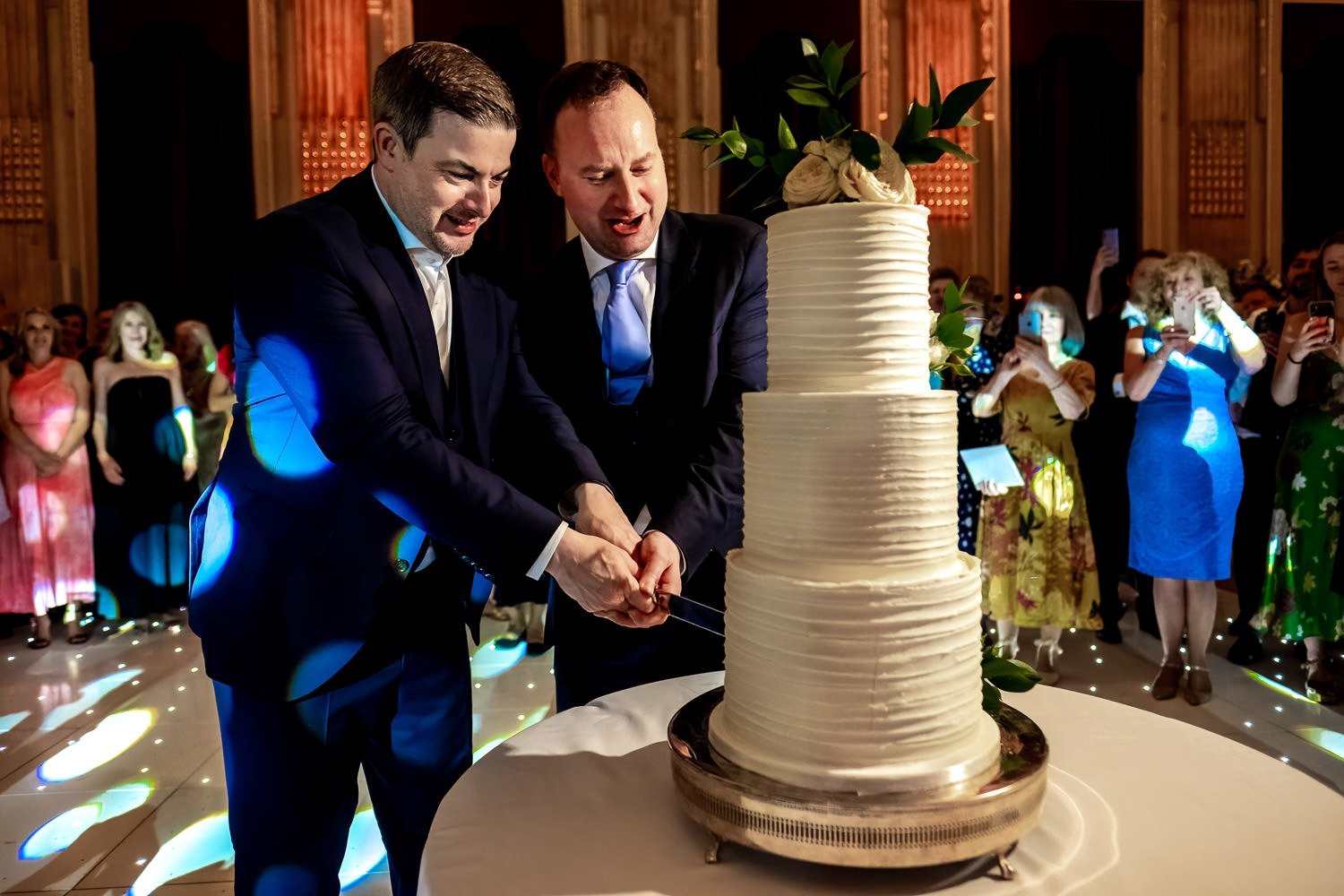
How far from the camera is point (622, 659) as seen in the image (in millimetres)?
2189

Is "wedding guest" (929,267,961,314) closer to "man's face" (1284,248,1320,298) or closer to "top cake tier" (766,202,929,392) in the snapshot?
"man's face" (1284,248,1320,298)

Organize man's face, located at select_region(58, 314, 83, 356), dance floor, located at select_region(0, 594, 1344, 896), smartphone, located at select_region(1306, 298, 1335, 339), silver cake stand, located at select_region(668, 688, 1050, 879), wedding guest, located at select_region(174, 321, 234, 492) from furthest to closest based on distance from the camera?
man's face, located at select_region(58, 314, 83, 356) < wedding guest, located at select_region(174, 321, 234, 492) < smartphone, located at select_region(1306, 298, 1335, 339) < dance floor, located at select_region(0, 594, 1344, 896) < silver cake stand, located at select_region(668, 688, 1050, 879)

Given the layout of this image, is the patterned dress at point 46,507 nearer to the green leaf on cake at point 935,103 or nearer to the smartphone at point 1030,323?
the smartphone at point 1030,323

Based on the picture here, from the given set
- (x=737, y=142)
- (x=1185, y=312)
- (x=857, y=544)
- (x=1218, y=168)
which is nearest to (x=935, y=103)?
(x=737, y=142)

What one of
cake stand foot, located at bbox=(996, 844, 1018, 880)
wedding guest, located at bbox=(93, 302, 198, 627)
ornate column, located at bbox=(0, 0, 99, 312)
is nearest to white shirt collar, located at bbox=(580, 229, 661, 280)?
cake stand foot, located at bbox=(996, 844, 1018, 880)

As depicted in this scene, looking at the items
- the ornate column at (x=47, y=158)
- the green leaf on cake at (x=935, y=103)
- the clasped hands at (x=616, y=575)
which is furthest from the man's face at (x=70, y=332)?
the green leaf on cake at (x=935, y=103)

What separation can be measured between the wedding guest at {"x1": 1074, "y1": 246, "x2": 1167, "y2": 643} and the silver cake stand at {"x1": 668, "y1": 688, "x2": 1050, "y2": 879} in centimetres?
509

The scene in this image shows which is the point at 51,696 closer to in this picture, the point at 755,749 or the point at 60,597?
the point at 60,597

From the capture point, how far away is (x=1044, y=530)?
5.27m

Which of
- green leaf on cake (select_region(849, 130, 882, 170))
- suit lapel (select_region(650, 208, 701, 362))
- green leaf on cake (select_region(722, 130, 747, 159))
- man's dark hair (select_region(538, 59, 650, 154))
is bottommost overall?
suit lapel (select_region(650, 208, 701, 362))

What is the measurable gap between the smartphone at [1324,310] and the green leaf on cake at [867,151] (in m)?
4.16

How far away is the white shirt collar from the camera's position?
2.14 m

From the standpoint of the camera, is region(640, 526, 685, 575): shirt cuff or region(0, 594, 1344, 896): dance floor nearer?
region(640, 526, 685, 575): shirt cuff

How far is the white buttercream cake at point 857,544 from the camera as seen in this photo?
125cm
